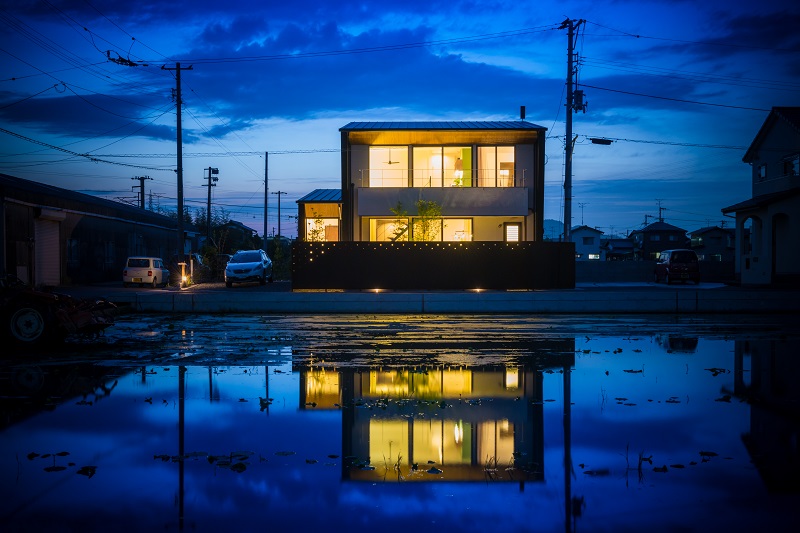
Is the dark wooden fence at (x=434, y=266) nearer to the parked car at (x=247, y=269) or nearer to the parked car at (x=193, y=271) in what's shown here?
the parked car at (x=247, y=269)

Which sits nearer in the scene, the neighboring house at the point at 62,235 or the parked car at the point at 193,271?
the neighboring house at the point at 62,235

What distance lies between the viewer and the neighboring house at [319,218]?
40875 millimetres

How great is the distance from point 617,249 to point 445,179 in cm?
8659

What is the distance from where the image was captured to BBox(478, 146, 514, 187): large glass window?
118ft

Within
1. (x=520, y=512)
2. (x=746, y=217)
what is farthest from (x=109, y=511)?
(x=746, y=217)

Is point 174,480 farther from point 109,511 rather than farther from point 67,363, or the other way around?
point 67,363

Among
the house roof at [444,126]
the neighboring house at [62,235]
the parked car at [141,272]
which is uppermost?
the house roof at [444,126]

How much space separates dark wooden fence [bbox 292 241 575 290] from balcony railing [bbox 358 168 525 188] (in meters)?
8.68

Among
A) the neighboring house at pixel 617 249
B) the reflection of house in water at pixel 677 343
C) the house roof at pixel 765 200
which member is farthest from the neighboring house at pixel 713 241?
the reflection of house in water at pixel 677 343

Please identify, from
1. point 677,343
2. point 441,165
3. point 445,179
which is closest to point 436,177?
point 445,179

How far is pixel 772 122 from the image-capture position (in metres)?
39.5

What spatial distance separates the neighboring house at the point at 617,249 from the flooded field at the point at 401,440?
10321 cm

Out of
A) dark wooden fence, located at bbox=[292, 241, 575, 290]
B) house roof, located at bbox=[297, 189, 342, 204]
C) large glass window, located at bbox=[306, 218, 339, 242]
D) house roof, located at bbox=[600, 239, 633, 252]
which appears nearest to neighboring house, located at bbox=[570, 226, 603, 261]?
house roof, located at bbox=[600, 239, 633, 252]

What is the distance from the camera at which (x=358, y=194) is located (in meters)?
34.9
